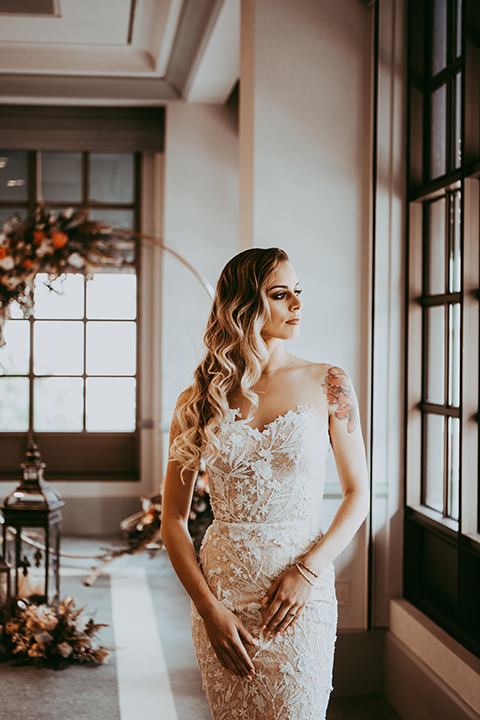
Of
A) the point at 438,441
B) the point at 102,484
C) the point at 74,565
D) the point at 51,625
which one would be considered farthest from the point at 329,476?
the point at 102,484

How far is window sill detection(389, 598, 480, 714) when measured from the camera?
222 centimetres

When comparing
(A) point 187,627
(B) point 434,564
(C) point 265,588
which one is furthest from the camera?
(A) point 187,627

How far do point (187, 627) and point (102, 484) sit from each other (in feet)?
7.38

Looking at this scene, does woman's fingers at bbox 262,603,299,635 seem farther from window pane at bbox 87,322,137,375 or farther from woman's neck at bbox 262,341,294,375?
window pane at bbox 87,322,137,375

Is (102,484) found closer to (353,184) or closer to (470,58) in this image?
(353,184)

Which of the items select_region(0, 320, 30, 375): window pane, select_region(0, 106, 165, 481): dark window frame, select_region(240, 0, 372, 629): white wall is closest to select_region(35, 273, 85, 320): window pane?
select_region(0, 320, 30, 375): window pane

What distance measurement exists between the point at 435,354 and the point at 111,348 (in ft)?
11.8

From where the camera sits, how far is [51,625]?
127 inches

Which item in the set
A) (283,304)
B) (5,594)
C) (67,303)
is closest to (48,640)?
(5,594)

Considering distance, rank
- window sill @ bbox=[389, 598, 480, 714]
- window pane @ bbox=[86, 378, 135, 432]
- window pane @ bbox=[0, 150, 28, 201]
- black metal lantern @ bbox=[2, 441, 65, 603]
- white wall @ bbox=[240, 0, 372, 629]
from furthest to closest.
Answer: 1. window pane @ bbox=[86, 378, 135, 432]
2. window pane @ bbox=[0, 150, 28, 201]
3. black metal lantern @ bbox=[2, 441, 65, 603]
4. white wall @ bbox=[240, 0, 372, 629]
5. window sill @ bbox=[389, 598, 480, 714]

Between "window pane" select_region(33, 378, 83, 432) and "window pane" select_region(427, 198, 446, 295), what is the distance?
12.2 feet

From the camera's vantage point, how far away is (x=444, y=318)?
2740 mm

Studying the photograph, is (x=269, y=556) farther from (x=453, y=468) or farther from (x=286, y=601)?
(x=453, y=468)

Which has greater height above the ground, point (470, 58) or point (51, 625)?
point (470, 58)
